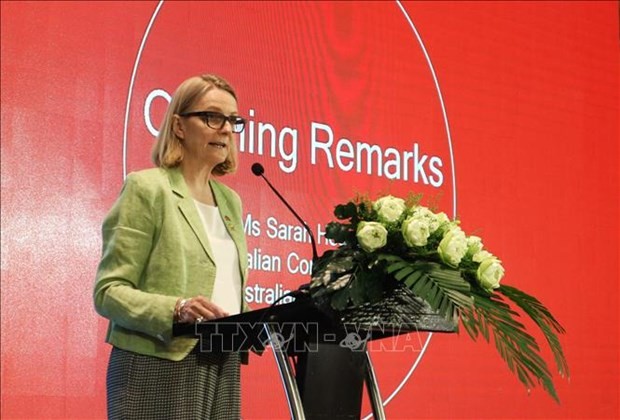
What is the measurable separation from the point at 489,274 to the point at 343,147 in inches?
83.9

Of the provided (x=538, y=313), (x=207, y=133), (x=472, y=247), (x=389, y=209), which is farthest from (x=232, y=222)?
(x=538, y=313)

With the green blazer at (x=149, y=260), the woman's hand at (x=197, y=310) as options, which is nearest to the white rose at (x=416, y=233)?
the woman's hand at (x=197, y=310)

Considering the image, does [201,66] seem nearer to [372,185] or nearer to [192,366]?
[372,185]

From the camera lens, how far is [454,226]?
83.4 inches

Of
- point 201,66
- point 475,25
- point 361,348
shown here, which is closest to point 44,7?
point 201,66

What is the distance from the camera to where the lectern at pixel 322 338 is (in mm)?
1995

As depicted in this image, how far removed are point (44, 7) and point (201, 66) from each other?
0.63 metres

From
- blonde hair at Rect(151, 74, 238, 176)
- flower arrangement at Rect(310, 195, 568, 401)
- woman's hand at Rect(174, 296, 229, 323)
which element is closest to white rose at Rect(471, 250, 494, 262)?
flower arrangement at Rect(310, 195, 568, 401)

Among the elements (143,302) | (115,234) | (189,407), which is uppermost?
(115,234)

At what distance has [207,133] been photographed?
8.04 feet

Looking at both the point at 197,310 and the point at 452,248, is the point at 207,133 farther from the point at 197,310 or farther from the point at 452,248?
the point at 452,248

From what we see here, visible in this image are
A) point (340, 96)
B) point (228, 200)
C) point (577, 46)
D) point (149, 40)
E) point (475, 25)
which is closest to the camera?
point (228, 200)

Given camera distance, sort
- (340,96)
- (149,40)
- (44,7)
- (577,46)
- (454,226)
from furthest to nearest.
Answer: (577,46) < (340,96) < (149,40) < (44,7) < (454,226)

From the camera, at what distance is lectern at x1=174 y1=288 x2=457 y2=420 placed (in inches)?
78.5
